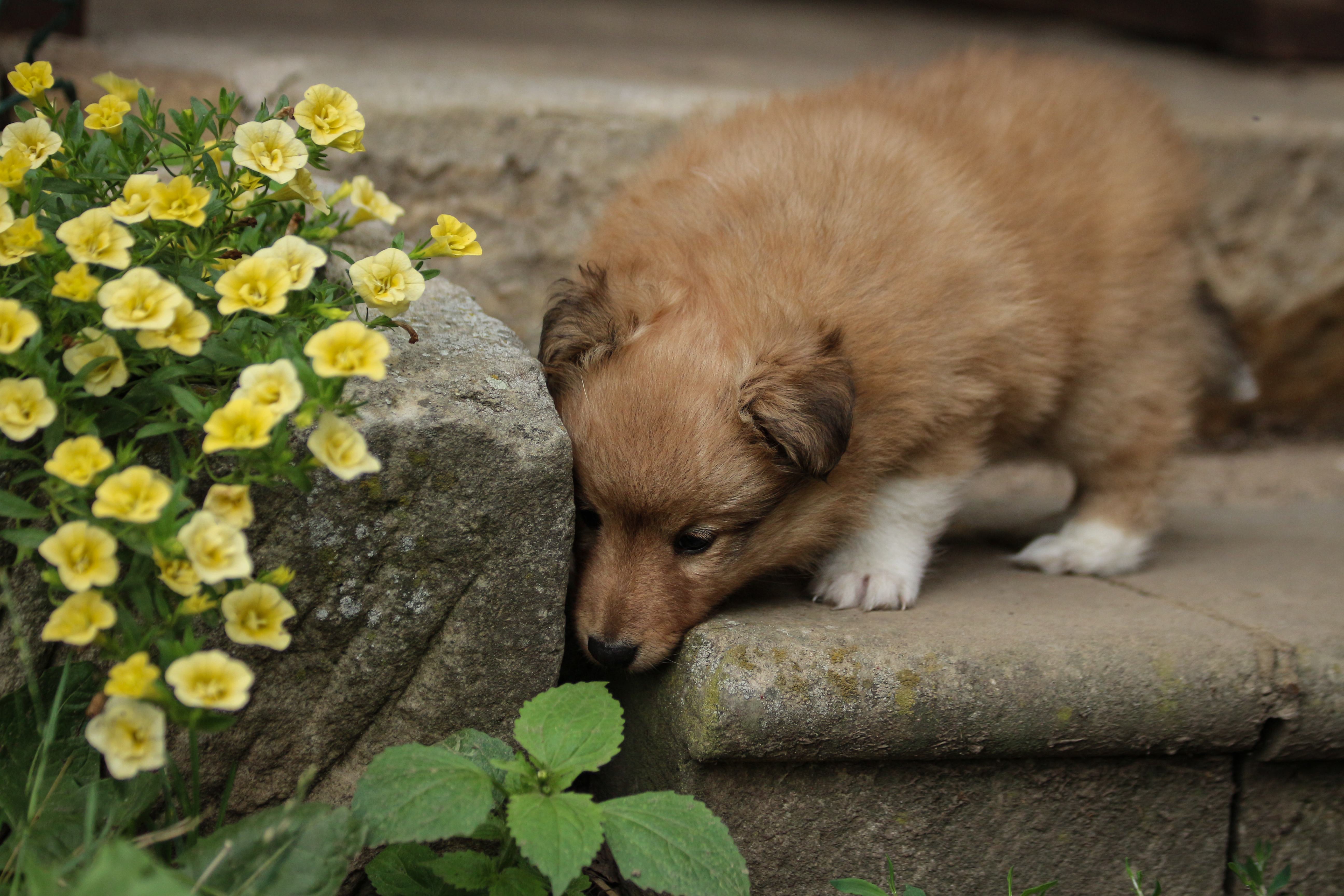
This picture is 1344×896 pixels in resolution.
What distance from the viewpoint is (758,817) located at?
7.98 ft

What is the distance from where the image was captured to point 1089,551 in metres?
3.62

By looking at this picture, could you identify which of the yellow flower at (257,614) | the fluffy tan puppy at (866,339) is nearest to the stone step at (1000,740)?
the fluffy tan puppy at (866,339)

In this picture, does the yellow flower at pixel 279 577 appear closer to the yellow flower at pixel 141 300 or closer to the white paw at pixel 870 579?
the yellow flower at pixel 141 300

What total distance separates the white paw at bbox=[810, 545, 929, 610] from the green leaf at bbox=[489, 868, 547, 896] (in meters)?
1.13

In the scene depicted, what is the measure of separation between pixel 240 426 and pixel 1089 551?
2777 millimetres

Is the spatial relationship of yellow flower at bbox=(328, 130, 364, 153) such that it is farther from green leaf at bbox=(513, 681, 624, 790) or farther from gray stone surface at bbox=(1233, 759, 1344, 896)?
gray stone surface at bbox=(1233, 759, 1344, 896)

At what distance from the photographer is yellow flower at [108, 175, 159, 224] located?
190cm

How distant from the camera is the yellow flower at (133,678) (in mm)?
1626

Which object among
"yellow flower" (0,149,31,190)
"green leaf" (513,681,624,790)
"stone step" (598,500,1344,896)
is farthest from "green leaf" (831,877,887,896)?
"yellow flower" (0,149,31,190)

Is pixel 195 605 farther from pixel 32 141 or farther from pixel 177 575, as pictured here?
pixel 32 141

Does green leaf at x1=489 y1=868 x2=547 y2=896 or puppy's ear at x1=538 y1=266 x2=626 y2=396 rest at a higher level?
puppy's ear at x1=538 y1=266 x2=626 y2=396

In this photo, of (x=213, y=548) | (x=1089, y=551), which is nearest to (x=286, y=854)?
(x=213, y=548)

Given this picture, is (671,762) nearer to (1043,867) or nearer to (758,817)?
(758,817)

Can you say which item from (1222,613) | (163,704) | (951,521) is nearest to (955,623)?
(1222,613)
